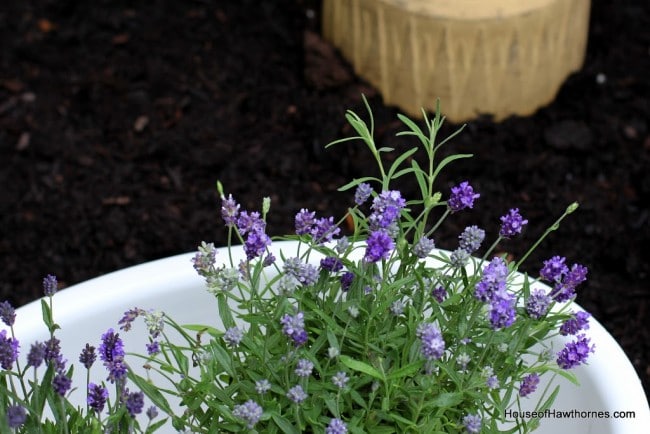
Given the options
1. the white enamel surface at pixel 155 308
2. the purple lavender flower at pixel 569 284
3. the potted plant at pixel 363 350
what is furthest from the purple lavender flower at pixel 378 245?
the white enamel surface at pixel 155 308

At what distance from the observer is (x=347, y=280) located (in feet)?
3.80

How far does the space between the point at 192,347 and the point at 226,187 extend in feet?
4.09

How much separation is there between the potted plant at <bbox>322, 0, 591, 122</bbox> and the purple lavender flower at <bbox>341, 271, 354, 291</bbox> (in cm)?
129

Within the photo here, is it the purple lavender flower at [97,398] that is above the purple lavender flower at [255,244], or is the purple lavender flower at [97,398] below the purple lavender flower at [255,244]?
below

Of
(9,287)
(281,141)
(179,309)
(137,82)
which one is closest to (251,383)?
(179,309)

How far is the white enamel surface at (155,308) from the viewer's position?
124cm

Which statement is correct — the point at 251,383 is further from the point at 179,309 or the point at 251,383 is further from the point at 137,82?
the point at 137,82

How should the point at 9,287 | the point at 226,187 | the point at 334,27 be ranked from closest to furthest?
the point at 9,287, the point at 226,187, the point at 334,27

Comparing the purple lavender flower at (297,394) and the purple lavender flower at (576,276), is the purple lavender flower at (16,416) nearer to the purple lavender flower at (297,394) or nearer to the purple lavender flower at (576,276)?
the purple lavender flower at (297,394)

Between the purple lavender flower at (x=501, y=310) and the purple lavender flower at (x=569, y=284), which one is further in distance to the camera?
the purple lavender flower at (x=569, y=284)

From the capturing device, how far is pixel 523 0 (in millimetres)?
2348

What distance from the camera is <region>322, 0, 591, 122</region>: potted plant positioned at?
92.0 inches

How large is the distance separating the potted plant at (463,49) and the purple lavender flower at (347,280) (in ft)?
4.23

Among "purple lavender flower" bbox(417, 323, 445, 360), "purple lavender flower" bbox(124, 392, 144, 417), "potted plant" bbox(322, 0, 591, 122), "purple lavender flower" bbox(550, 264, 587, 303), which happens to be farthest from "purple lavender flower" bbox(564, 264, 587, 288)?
"potted plant" bbox(322, 0, 591, 122)
